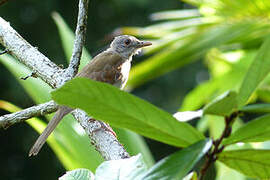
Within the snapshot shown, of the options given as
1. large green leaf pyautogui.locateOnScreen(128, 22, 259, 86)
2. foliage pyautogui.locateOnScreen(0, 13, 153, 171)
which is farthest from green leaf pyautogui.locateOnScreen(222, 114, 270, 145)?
large green leaf pyautogui.locateOnScreen(128, 22, 259, 86)

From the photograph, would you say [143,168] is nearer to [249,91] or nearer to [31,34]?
[249,91]

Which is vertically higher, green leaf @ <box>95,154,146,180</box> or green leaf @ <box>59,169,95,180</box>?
green leaf @ <box>59,169,95,180</box>

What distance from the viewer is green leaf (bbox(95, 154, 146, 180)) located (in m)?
0.94

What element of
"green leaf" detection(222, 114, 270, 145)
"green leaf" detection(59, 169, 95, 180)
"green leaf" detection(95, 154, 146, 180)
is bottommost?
"green leaf" detection(222, 114, 270, 145)

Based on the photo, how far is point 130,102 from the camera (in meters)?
0.91

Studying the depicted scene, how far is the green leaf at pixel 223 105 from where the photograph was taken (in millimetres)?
856

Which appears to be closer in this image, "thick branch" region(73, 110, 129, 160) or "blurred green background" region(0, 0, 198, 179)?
"thick branch" region(73, 110, 129, 160)

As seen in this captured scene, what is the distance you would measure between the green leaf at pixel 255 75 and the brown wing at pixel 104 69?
88.8 inches

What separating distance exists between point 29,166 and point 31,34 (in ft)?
14.5

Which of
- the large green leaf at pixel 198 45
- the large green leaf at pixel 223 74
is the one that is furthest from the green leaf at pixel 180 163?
the large green leaf at pixel 223 74

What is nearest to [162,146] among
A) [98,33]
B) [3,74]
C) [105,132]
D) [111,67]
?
[98,33]

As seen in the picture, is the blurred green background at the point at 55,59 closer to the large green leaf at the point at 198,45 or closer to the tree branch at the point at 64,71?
the large green leaf at the point at 198,45

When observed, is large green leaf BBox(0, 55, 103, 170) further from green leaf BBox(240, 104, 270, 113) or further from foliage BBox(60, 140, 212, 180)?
green leaf BBox(240, 104, 270, 113)

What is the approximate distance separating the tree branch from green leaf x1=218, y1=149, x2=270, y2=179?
71 centimetres
